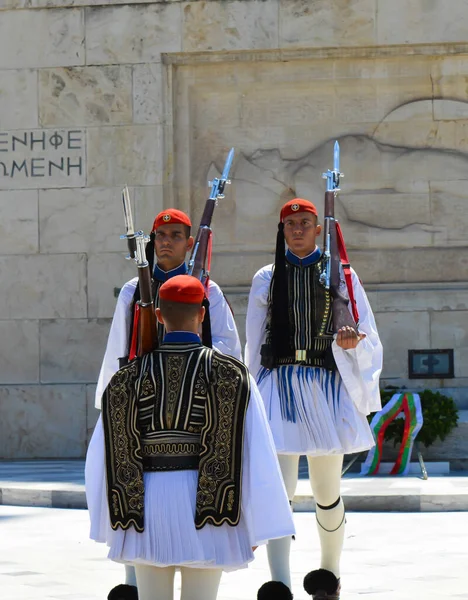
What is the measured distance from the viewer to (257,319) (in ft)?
21.4

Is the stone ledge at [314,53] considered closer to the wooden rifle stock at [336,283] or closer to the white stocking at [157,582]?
the wooden rifle stock at [336,283]

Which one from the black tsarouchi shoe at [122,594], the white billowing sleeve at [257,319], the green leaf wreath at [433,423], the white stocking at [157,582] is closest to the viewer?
the white stocking at [157,582]

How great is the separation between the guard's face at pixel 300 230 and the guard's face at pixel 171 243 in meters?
0.53

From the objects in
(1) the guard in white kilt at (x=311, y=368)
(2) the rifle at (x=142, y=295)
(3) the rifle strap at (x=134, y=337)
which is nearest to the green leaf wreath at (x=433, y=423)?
(1) the guard in white kilt at (x=311, y=368)

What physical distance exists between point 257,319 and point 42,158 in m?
6.60

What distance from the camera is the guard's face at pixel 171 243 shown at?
617 cm

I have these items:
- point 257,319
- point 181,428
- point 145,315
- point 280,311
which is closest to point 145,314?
point 145,315

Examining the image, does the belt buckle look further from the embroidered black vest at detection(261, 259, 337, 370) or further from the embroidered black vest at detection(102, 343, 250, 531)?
the embroidered black vest at detection(102, 343, 250, 531)

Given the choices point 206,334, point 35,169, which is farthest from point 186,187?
point 206,334

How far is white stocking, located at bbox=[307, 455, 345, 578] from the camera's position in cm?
617

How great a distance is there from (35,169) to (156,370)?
8.76 metres

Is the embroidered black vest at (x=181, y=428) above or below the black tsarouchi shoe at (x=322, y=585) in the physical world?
above

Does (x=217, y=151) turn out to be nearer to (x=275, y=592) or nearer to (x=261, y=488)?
(x=275, y=592)

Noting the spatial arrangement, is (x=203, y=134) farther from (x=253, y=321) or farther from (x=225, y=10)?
(x=253, y=321)
